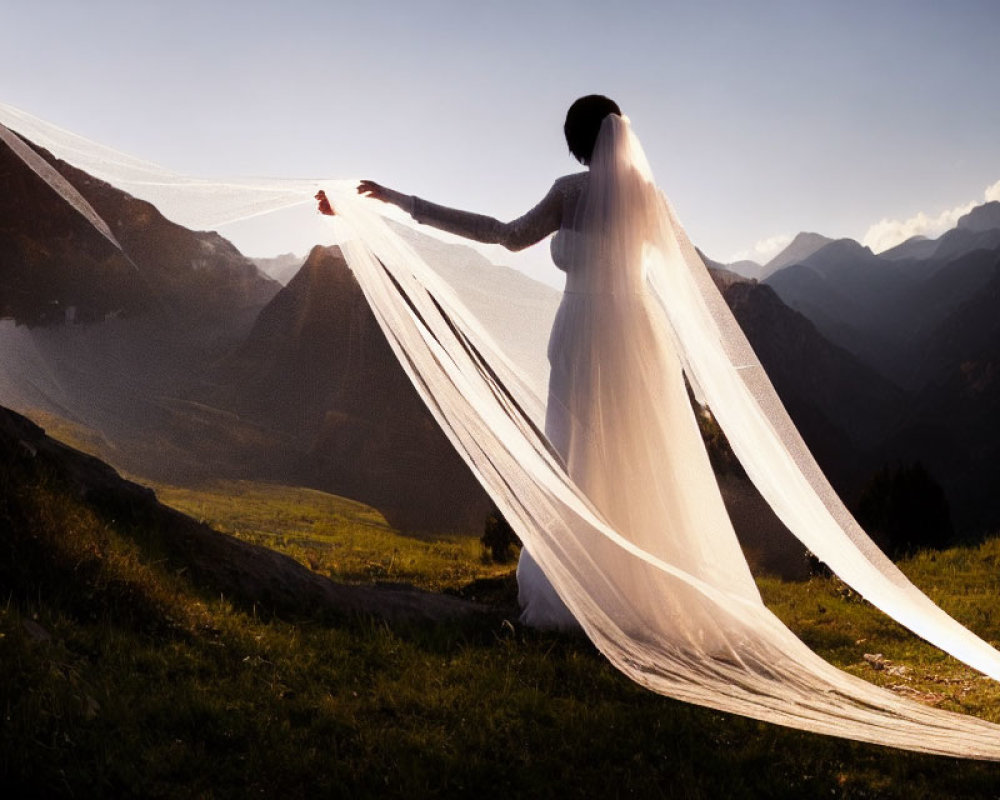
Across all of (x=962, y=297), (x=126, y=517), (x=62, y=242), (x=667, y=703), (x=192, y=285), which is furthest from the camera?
(x=962, y=297)

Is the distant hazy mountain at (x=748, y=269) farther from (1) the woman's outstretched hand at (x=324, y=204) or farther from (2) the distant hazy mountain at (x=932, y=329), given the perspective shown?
(1) the woman's outstretched hand at (x=324, y=204)

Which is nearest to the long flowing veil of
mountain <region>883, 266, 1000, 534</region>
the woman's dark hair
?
the woman's dark hair

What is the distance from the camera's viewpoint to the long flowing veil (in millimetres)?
3598

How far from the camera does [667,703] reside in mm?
3623

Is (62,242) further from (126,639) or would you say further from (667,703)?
(667,703)

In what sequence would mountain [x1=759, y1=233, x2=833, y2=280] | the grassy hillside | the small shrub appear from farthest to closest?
mountain [x1=759, y1=233, x2=833, y2=280] < the small shrub < the grassy hillside

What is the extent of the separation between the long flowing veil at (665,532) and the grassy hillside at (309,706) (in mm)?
213

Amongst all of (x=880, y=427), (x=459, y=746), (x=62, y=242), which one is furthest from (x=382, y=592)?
(x=880, y=427)

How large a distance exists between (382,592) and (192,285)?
25.9 m

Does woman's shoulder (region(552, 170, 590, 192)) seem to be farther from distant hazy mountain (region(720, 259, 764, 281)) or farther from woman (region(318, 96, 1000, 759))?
distant hazy mountain (region(720, 259, 764, 281))

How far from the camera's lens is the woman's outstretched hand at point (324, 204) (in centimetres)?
472

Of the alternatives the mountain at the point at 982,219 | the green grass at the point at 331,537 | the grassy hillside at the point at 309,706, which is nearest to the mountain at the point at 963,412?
the mountain at the point at 982,219

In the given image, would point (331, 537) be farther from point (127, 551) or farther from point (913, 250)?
point (913, 250)

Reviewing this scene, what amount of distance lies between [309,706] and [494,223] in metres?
3.03
